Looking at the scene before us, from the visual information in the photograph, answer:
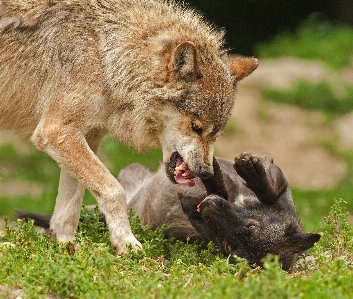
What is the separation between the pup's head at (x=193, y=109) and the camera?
648 centimetres

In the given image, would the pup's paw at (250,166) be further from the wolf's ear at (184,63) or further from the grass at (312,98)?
the grass at (312,98)

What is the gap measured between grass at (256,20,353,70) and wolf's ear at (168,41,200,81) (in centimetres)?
1140

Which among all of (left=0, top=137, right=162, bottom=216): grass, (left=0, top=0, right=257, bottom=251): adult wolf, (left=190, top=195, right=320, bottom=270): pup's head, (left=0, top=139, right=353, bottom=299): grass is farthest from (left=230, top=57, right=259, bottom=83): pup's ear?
(left=0, top=137, right=162, bottom=216): grass

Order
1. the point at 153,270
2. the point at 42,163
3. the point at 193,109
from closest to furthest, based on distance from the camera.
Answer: the point at 153,270
the point at 193,109
the point at 42,163

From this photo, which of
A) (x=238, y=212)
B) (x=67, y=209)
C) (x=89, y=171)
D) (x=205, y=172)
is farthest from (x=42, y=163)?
(x=205, y=172)

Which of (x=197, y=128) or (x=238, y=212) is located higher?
(x=197, y=128)

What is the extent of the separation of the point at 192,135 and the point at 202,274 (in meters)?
1.39

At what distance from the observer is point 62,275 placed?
495 cm

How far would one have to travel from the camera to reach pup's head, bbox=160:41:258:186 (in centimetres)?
648

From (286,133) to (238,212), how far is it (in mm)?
8975

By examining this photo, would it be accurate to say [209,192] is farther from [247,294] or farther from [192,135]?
[247,294]

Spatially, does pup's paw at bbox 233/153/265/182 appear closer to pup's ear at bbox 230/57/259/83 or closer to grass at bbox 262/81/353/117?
pup's ear at bbox 230/57/259/83

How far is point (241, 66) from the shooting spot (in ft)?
23.5

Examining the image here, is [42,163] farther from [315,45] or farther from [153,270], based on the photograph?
[153,270]
